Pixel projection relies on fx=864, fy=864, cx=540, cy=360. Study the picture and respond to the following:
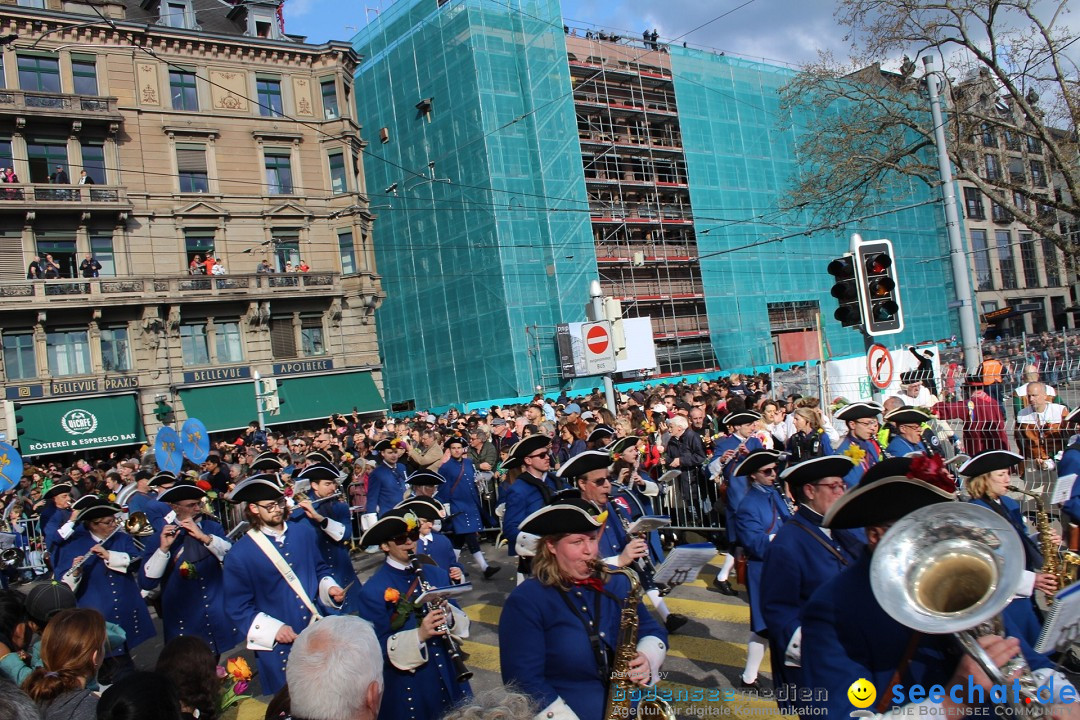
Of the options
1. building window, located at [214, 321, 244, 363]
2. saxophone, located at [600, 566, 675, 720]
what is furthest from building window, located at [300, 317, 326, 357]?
saxophone, located at [600, 566, 675, 720]

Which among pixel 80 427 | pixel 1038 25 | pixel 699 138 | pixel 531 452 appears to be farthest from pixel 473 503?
pixel 699 138

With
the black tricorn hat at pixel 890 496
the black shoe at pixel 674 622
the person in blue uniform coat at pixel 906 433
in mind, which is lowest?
the black shoe at pixel 674 622

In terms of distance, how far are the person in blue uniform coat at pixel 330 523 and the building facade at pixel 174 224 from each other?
23824mm

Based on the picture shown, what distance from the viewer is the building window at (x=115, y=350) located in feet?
102

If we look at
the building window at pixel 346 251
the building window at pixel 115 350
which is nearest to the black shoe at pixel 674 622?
the building window at pixel 115 350

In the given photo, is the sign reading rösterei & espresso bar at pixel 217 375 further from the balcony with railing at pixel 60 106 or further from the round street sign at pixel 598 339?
the round street sign at pixel 598 339

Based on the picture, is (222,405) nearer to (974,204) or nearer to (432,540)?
(432,540)

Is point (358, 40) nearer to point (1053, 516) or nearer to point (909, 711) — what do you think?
point (1053, 516)

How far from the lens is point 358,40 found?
43.6m

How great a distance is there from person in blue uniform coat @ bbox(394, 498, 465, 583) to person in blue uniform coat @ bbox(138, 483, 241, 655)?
194 cm

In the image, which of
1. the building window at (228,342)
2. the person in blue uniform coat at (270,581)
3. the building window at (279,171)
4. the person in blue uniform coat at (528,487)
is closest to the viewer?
the person in blue uniform coat at (270,581)

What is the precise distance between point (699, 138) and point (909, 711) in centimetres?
4505

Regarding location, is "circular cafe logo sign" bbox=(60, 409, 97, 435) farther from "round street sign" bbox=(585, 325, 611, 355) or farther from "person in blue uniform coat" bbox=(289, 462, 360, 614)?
"person in blue uniform coat" bbox=(289, 462, 360, 614)

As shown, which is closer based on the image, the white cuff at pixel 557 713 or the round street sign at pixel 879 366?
the white cuff at pixel 557 713
